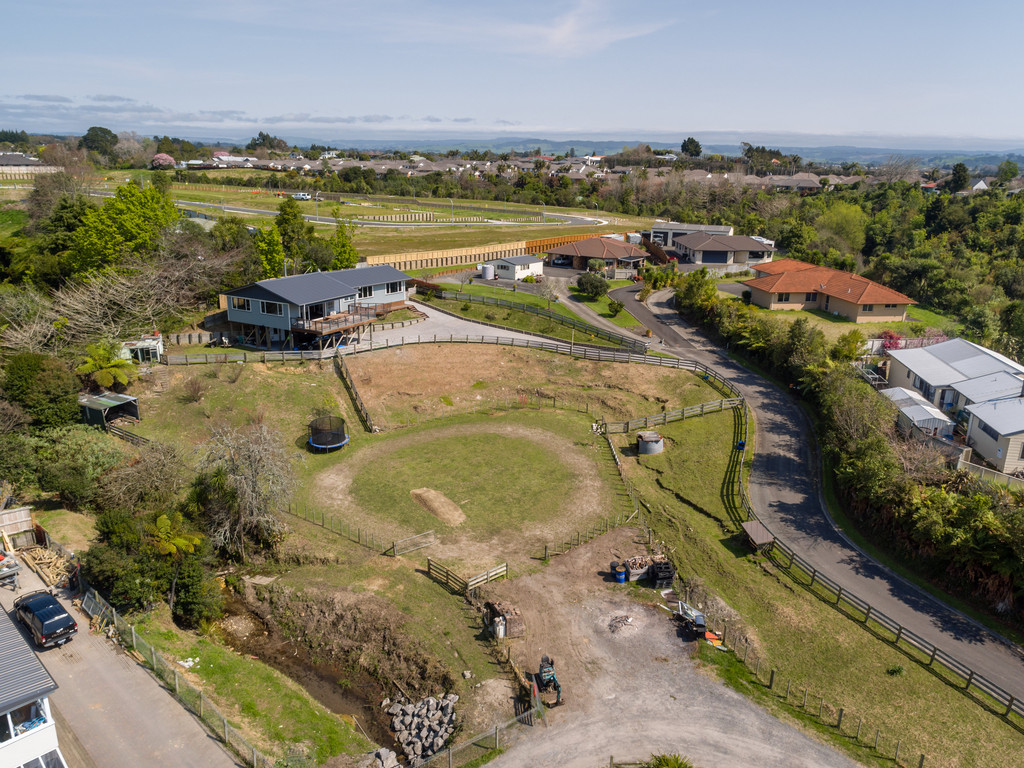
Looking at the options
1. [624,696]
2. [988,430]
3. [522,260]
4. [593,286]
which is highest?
[522,260]

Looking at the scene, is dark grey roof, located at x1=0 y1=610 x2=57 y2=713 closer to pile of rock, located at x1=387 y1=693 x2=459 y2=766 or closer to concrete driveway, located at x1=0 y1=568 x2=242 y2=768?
concrete driveway, located at x1=0 y1=568 x2=242 y2=768

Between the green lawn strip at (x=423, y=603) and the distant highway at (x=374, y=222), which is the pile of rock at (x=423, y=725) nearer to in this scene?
the green lawn strip at (x=423, y=603)

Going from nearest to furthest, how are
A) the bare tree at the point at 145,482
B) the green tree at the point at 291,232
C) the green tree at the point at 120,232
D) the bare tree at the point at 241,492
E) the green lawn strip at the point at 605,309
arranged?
the bare tree at the point at 241,492, the bare tree at the point at 145,482, the green tree at the point at 120,232, the green lawn strip at the point at 605,309, the green tree at the point at 291,232

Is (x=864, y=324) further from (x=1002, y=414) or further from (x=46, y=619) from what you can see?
(x=46, y=619)

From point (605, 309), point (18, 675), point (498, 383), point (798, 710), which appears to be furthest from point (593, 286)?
point (18, 675)

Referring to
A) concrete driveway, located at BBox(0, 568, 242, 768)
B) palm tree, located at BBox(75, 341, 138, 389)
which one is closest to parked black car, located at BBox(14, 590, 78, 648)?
concrete driveway, located at BBox(0, 568, 242, 768)

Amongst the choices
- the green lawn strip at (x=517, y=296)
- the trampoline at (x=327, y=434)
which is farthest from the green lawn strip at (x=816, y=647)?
the green lawn strip at (x=517, y=296)
